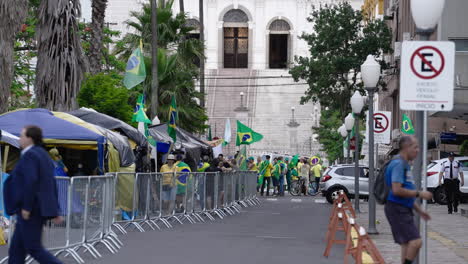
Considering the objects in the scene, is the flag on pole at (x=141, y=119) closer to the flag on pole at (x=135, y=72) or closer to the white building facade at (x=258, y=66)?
the flag on pole at (x=135, y=72)

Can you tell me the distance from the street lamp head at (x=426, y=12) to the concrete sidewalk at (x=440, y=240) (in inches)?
170

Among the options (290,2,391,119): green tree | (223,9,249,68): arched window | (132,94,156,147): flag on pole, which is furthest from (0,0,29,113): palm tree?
(223,9,249,68): arched window

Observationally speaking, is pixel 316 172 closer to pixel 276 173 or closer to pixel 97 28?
pixel 276 173

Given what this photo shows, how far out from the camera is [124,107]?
3028 cm

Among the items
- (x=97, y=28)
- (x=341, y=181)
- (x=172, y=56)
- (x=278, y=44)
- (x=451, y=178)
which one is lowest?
(x=341, y=181)

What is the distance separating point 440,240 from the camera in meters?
18.7

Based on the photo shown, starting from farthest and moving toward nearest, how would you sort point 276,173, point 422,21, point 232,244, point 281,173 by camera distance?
1. point 281,173
2. point 276,173
3. point 232,244
4. point 422,21

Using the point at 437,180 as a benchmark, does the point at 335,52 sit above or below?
above

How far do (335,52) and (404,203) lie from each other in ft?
130

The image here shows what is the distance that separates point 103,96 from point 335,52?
21745 mm

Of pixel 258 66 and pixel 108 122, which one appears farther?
pixel 258 66

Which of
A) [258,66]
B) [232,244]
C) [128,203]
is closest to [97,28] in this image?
[128,203]

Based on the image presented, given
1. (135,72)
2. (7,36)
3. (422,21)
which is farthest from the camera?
(135,72)

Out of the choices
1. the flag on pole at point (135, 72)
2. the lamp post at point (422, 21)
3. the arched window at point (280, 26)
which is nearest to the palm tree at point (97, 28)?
the flag on pole at point (135, 72)
